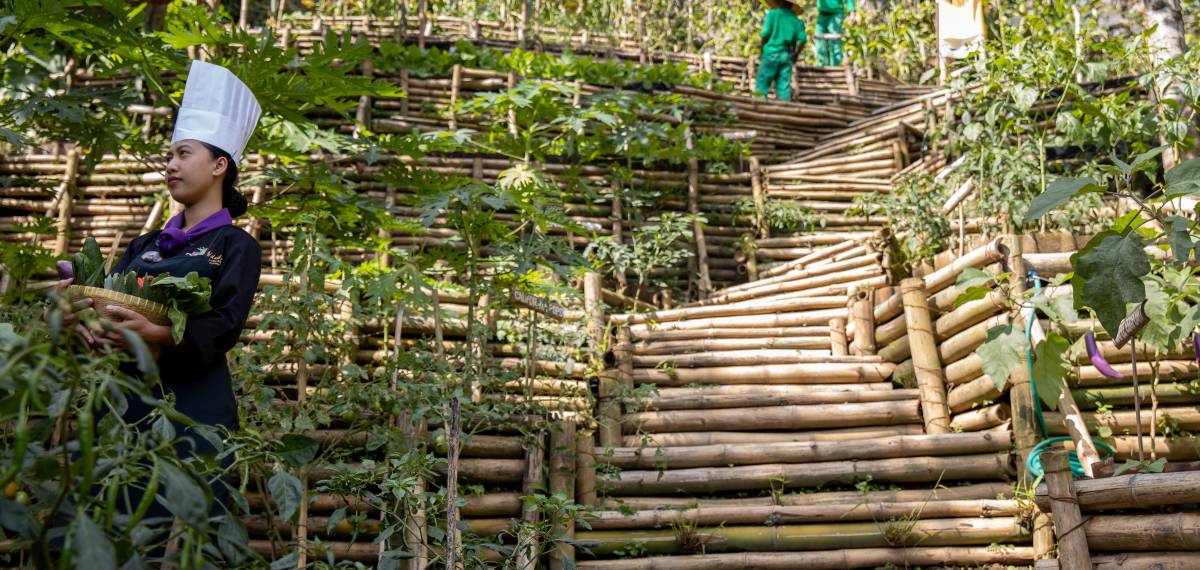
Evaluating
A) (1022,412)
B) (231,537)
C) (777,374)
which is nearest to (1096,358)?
(1022,412)

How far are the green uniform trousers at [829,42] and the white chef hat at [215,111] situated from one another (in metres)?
12.3

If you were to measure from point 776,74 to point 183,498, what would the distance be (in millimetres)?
11849

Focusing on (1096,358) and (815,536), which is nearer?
(815,536)

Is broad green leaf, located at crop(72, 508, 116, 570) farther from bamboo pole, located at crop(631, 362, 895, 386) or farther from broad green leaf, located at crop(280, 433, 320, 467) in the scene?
bamboo pole, located at crop(631, 362, 895, 386)

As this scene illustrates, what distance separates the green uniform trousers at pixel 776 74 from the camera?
489 inches

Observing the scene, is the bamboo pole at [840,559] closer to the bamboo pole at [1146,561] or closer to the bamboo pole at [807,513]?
the bamboo pole at [807,513]

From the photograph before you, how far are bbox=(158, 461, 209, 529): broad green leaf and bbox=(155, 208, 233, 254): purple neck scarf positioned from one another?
1798 millimetres

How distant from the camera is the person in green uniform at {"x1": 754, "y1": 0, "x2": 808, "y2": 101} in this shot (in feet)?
40.4

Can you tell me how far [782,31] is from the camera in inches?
487

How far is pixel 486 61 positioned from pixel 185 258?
27.0 feet

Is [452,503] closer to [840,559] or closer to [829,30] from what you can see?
[840,559]

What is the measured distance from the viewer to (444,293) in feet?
18.9

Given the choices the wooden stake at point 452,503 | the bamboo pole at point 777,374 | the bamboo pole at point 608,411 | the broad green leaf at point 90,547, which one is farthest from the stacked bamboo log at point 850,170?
the broad green leaf at point 90,547

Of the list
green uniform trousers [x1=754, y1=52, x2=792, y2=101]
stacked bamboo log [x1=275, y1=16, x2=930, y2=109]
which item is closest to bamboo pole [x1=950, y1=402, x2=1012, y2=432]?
stacked bamboo log [x1=275, y1=16, x2=930, y2=109]
